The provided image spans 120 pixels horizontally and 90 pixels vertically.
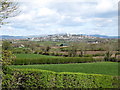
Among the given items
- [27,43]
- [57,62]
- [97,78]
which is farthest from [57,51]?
[97,78]

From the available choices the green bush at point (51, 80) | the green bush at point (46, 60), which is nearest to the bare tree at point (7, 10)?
the green bush at point (51, 80)

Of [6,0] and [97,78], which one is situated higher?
[6,0]

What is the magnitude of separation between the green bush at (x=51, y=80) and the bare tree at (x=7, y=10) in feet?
15.6

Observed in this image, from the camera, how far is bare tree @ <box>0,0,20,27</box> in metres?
5.44

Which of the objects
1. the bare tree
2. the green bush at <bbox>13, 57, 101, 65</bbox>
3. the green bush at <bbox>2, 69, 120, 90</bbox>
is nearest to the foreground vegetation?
the green bush at <bbox>13, 57, 101, 65</bbox>

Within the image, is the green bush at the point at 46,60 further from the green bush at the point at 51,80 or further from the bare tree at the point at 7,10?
the bare tree at the point at 7,10

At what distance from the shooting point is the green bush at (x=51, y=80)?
31.7ft

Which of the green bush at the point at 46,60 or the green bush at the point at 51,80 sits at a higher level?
the green bush at the point at 51,80

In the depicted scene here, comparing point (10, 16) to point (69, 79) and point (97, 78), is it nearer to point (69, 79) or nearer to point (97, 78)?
point (69, 79)

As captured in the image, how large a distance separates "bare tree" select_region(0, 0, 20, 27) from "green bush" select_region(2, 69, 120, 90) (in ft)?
15.6

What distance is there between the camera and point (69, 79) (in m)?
10.2

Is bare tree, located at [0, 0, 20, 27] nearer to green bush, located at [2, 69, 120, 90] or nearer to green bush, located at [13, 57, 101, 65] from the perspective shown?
green bush, located at [2, 69, 120, 90]

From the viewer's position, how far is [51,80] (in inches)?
395

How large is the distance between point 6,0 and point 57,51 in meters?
26.4
